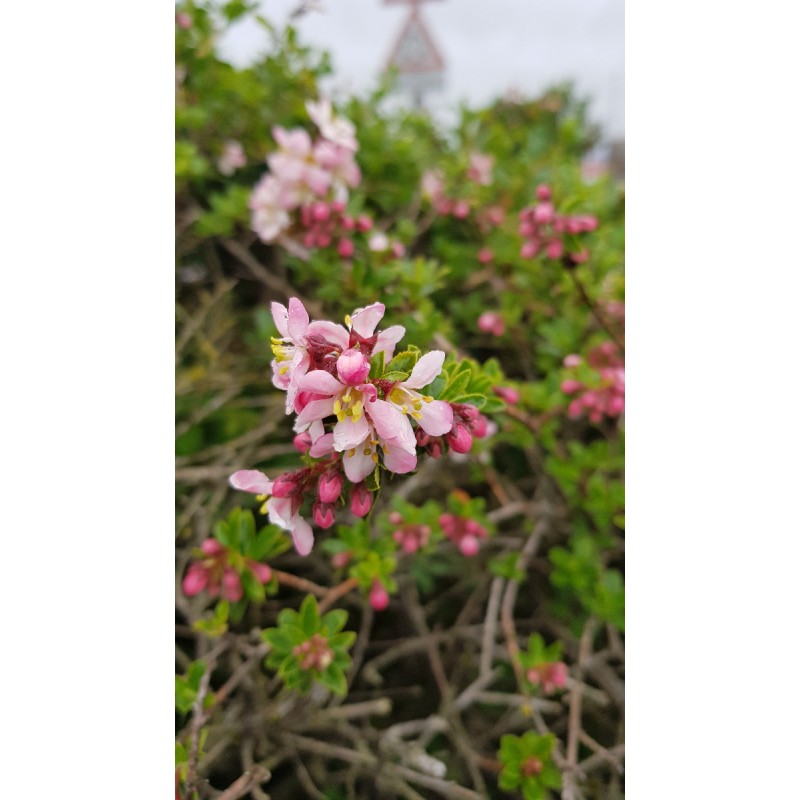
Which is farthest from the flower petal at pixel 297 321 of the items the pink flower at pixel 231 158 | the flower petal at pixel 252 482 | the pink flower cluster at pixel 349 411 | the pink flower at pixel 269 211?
the pink flower at pixel 231 158

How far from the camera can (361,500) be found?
0.67 m

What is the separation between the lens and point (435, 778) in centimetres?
103

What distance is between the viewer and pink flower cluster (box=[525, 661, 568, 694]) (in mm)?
1117

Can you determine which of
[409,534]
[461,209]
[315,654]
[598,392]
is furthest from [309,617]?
[461,209]

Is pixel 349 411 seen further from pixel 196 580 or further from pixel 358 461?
pixel 196 580

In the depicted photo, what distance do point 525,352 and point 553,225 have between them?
0.45 metres

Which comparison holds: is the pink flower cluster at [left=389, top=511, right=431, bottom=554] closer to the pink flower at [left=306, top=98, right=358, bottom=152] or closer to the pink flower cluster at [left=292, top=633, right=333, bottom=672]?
the pink flower cluster at [left=292, top=633, right=333, bottom=672]

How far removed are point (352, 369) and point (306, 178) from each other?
3.10ft

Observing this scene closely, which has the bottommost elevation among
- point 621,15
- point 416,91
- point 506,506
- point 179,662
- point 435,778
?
point 435,778

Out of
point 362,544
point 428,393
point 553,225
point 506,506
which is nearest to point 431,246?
point 553,225

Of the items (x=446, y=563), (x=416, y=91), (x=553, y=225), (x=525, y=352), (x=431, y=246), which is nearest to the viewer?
(x=553, y=225)

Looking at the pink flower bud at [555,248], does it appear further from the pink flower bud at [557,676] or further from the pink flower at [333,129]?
the pink flower bud at [557,676]

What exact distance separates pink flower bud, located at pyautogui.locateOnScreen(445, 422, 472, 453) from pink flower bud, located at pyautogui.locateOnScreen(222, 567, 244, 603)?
0.45 meters

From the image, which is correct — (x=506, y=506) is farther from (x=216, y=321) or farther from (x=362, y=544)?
(x=216, y=321)
